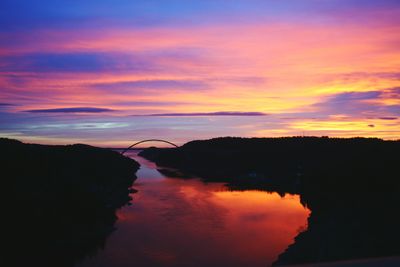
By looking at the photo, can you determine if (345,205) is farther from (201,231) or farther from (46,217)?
(46,217)

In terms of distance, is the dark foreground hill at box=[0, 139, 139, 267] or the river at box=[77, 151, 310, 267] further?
the dark foreground hill at box=[0, 139, 139, 267]

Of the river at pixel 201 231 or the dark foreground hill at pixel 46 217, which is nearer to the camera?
the river at pixel 201 231

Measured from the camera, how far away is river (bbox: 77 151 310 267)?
18.4 metres

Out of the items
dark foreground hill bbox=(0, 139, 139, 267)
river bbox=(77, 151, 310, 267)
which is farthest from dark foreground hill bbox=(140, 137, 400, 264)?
dark foreground hill bbox=(0, 139, 139, 267)

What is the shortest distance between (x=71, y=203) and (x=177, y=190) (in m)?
21.7

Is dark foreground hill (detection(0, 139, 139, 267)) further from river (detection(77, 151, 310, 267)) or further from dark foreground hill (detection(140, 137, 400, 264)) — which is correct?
dark foreground hill (detection(140, 137, 400, 264))

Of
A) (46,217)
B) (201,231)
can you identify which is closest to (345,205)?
(201,231)

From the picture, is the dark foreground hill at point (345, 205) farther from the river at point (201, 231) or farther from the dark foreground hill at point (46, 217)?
the dark foreground hill at point (46, 217)

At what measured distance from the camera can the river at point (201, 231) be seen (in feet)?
60.5

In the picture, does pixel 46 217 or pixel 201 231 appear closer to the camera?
pixel 46 217

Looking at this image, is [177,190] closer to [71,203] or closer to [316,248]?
[71,203]

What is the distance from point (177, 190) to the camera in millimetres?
46375

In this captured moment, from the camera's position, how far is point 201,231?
23859mm

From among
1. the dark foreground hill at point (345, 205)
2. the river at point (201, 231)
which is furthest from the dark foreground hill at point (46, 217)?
the dark foreground hill at point (345, 205)
